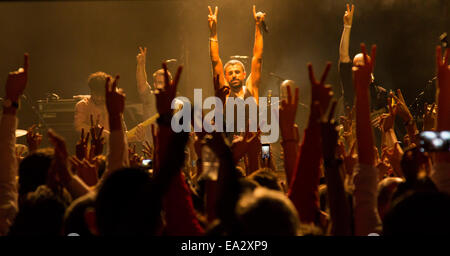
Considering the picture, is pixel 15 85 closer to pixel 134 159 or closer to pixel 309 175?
pixel 134 159

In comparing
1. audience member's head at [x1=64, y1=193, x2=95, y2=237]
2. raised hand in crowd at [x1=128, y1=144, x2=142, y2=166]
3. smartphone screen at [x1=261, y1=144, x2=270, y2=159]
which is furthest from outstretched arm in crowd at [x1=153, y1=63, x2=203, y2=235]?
smartphone screen at [x1=261, y1=144, x2=270, y2=159]

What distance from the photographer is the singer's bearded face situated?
7484mm

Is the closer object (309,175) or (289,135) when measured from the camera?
(309,175)

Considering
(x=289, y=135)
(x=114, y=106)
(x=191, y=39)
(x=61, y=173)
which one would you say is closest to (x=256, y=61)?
(x=191, y=39)

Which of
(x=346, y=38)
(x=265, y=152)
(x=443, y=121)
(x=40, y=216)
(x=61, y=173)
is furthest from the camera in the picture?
(x=346, y=38)

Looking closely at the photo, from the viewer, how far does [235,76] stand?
755 centimetres

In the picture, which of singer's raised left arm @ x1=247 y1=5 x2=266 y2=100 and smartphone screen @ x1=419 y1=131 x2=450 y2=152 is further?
singer's raised left arm @ x1=247 y1=5 x2=266 y2=100

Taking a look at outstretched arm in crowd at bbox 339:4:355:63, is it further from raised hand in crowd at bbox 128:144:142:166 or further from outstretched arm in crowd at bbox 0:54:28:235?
outstretched arm in crowd at bbox 0:54:28:235

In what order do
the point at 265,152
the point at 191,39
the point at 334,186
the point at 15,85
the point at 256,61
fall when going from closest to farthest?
1. the point at 334,186
2. the point at 15,85
3. the point at 265,152
4. the point at 256,61
5. the point at 191,39

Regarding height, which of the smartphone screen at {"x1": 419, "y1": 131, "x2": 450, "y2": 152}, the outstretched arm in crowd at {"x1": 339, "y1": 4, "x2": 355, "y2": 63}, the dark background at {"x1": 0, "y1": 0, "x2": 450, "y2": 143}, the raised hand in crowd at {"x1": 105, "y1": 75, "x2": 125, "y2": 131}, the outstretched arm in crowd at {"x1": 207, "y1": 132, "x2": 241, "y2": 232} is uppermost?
the dark background at {"x1": 0, "y1": 0, "x2": 450, "y2": 143}

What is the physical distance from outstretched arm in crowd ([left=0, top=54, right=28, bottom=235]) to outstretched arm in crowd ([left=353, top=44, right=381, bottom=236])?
1.48 m

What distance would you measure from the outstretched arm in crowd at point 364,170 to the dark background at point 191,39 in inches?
324

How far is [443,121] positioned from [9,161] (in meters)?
2.03

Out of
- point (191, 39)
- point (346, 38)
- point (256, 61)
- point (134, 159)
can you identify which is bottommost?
point (134, 159)
